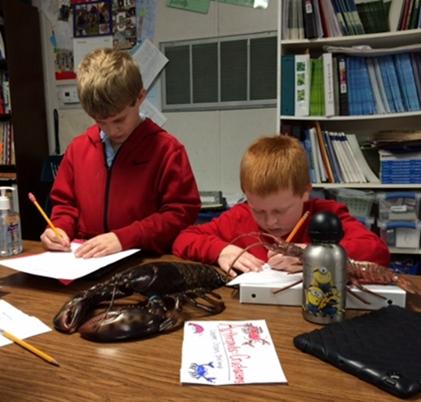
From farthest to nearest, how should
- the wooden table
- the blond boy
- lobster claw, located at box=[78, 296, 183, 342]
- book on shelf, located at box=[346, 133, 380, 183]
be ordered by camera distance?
book on shelf, located at box=[346, 133, 380, 183], the blond boy, lobster claw, located at box=[78, 296, 183, 342], the wooden table

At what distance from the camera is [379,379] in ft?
1.64

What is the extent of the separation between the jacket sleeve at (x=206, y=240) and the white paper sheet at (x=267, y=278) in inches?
6.2

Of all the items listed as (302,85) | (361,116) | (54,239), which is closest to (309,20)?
(302,85)

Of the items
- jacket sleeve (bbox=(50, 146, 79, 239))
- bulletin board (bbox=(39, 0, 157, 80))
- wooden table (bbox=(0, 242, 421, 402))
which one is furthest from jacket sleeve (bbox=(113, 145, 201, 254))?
bulletin board (bbox=(39, 0, 157, 80))

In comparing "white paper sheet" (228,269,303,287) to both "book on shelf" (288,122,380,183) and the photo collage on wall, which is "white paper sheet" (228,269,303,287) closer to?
"book on shelf" (288,122,380,183)

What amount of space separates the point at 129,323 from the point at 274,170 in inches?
20.0

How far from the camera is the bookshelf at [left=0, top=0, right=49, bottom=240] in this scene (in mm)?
2830

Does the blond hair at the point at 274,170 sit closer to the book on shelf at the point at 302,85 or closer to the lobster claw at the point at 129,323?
the lobster claw at the point at 129,323

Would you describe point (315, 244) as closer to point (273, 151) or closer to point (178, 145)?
point (273, 151)

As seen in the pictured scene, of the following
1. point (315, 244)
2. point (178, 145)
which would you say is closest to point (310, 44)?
point (178, 145)

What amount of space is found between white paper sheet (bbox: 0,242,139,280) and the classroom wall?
1.82 meters

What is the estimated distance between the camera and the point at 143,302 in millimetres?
753

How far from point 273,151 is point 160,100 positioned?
201 cm

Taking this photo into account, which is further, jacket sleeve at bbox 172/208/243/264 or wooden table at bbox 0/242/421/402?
jacket sleeve at bbox 172/208/243/264
